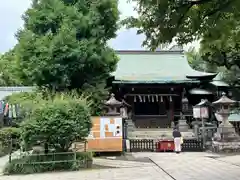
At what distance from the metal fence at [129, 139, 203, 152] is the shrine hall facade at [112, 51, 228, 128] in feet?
33.4

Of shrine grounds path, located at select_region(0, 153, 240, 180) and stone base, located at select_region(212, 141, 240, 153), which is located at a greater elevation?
stone base, located at select_region(212, 141, 240, 153)

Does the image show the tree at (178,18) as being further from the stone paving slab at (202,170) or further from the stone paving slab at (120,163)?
the stone paving slab at (120,163)

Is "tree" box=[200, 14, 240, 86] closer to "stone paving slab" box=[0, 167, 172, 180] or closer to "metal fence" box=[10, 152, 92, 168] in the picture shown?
"stone paving slab" box=[0, 167, 172, 180]

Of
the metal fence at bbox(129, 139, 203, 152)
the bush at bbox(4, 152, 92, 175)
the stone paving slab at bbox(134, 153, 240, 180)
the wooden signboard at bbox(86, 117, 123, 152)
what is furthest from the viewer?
the metal fence at bbox(129, 139, 203, 152)

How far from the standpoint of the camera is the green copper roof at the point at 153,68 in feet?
105

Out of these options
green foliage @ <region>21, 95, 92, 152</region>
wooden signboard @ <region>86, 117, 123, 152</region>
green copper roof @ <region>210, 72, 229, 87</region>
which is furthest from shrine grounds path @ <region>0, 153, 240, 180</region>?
green copper roof @ <region>210, 72, 229, 87</region>

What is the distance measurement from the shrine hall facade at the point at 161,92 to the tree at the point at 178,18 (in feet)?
69.2

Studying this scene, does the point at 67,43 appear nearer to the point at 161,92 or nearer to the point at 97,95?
the point at 97,95

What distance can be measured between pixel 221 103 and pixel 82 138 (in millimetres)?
9249

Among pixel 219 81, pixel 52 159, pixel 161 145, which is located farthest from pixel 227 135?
pixel 219 81

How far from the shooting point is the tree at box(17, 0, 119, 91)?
2091cm

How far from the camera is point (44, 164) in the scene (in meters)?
13.5

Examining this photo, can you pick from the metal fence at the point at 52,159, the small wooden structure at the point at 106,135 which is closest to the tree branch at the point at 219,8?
the metal fence at the point at 52,159

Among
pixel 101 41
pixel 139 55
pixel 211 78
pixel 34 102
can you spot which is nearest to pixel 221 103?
pixel 101 41
